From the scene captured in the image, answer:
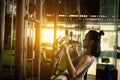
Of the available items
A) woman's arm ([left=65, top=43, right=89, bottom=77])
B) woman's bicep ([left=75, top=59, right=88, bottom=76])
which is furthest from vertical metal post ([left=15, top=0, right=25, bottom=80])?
woman's bicep ([left=75, top=59, right=88, bottom=76])

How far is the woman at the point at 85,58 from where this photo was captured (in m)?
2.60

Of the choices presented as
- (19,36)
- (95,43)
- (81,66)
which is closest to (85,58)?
(81,66)

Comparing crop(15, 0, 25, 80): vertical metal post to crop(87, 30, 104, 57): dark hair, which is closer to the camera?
crop(15, 0, 25, 80): vertical metal post

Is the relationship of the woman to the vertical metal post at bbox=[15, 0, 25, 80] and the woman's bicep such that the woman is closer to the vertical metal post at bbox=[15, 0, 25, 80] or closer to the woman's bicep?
the woman's bicep

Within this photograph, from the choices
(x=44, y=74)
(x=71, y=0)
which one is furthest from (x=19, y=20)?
(x=71, y=0)

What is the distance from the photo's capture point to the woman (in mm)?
2600

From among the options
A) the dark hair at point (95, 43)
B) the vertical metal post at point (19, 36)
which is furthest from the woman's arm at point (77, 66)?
the vertical metal post at point (19, 36)

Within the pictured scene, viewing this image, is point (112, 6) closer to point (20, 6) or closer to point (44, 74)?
point (44, 74)

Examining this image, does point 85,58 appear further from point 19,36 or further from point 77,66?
point 19,36

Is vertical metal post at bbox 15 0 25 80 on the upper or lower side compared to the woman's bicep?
upper

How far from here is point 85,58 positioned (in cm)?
266

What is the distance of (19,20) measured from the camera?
2305 mm

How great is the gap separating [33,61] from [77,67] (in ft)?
3.32

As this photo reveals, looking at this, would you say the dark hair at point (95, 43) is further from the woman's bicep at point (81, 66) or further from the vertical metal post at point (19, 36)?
the vertical metal post at point (19, 36)
